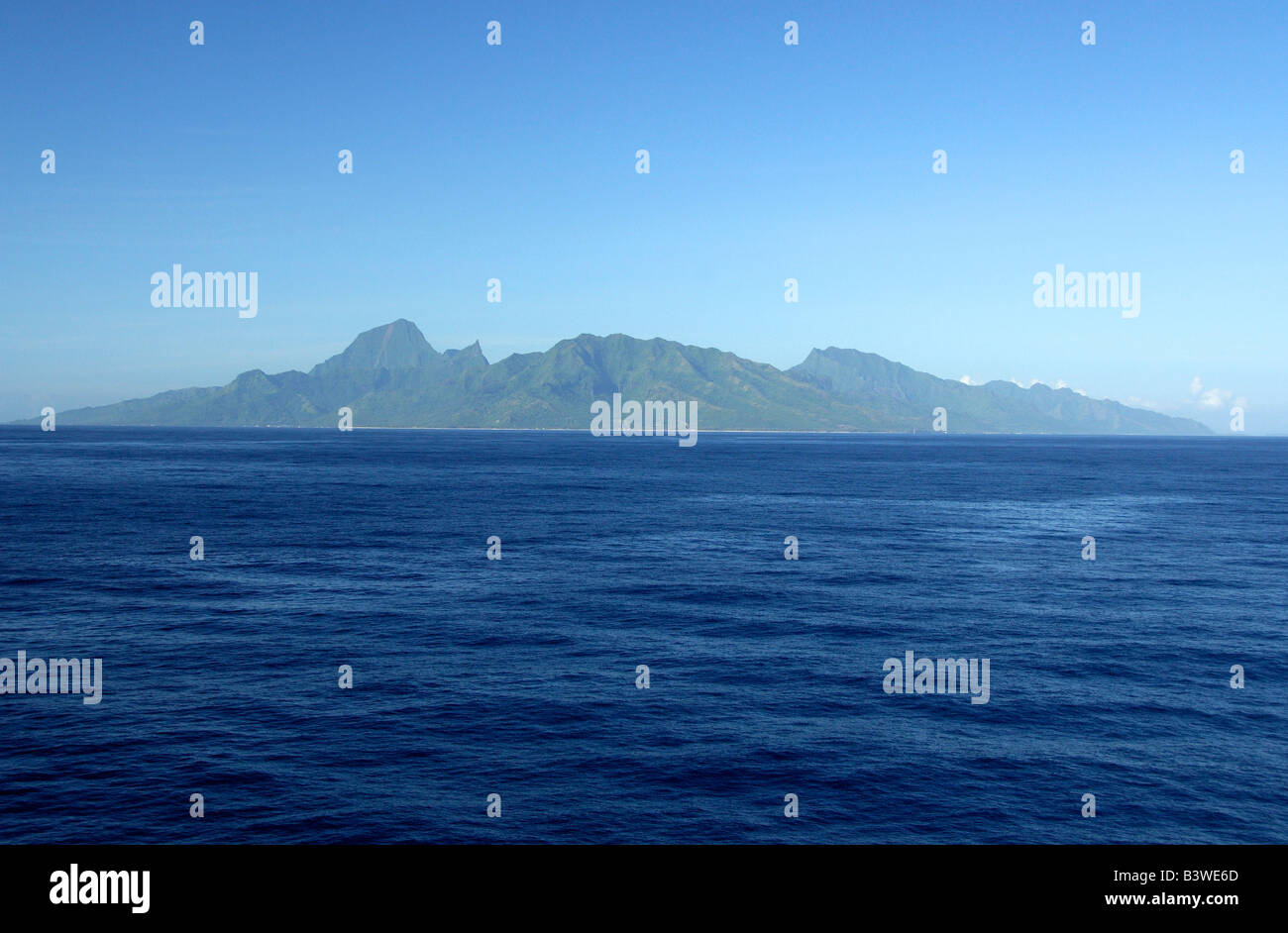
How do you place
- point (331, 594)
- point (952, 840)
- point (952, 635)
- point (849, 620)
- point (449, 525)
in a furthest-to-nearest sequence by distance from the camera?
point (449, 525)
point (331, 594)
point (849, 620)
point (952, 635)
point (952, 840)

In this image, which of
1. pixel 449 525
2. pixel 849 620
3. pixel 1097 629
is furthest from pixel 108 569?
pixel 1097 629

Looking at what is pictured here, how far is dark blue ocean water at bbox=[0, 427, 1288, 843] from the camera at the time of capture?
3716cm

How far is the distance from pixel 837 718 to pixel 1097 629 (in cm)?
3194

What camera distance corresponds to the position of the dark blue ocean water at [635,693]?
3716cm

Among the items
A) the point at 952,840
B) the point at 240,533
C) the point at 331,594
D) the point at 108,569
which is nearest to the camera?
the point at 952,840

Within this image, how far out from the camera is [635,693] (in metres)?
51.8

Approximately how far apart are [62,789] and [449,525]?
8928 cm

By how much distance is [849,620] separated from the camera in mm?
70875
